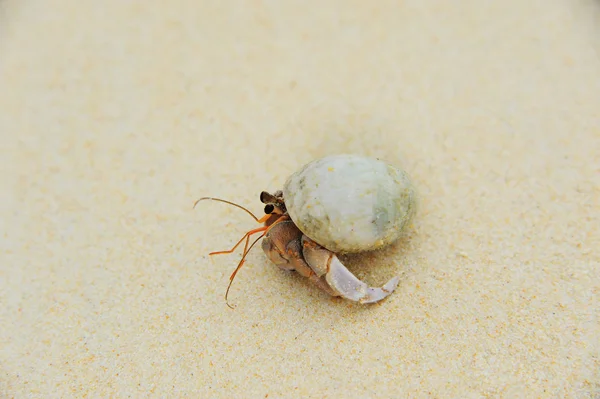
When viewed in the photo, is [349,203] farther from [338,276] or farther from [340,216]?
[338,276]

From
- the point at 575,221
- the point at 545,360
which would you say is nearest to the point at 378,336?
the point at 545,360

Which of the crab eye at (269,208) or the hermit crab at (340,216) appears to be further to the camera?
the crab eye at (269,208)

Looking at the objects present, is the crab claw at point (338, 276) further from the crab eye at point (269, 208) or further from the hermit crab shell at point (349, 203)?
the crab eye at point (269, 208)

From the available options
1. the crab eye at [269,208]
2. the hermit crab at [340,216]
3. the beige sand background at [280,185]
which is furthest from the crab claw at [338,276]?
the crab eye at [269,208]

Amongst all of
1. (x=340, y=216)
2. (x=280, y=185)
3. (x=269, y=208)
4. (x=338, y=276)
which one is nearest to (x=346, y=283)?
(x=338, y=276)

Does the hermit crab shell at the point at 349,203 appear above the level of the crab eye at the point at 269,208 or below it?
above

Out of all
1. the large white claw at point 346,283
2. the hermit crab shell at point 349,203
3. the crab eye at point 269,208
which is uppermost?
the hermit crab shell at point 349,203

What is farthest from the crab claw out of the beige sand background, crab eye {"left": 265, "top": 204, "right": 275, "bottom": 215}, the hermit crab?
crab eye {"left": 265, "top": 204, "right": 275, "bottom": 215}
